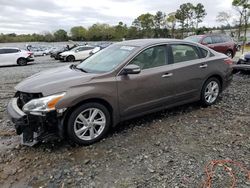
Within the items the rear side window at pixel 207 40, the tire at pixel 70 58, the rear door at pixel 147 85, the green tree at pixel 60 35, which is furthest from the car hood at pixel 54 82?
the green tree at pixel 60 35

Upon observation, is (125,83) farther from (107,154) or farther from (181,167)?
(181,167)

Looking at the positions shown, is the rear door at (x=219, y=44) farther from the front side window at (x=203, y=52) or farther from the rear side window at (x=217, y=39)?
the front side window at (x=203, y=52)

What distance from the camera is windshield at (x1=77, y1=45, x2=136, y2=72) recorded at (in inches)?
165

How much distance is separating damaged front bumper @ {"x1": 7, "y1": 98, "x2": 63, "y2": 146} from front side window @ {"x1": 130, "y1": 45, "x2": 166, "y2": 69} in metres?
1.55

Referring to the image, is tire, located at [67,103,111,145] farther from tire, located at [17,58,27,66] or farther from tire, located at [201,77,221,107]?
tire, located at [17,58,27,66]

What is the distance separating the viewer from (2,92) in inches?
306

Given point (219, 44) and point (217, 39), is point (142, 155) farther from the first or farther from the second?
point (217, 39)

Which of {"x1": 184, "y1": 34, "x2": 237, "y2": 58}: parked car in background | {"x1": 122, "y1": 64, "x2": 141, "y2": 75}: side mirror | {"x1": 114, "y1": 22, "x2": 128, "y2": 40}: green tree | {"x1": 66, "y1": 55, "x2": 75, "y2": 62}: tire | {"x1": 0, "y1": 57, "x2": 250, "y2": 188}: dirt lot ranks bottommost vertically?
{"x1": 0, "y1": 57, "x2": 250, "y2": 188}: dirt lot

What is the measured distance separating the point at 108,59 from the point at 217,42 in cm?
1056

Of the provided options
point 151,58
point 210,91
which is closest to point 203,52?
point 210,91

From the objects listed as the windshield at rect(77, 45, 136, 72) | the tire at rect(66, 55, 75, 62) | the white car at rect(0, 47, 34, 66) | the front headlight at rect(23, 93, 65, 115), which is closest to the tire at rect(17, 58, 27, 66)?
the white car at rect(0, 47, 34, 66)

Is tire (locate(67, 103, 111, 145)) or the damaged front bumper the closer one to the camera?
the damaged front bumper

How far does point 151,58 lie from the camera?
4.43m

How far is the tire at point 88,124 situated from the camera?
3604mm
